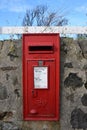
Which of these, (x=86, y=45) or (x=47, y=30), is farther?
(x=47, y=30)

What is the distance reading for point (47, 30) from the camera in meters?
7.12

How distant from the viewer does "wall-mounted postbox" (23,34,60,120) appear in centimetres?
646

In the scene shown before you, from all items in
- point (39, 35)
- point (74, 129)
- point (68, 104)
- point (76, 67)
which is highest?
point (39, 35)

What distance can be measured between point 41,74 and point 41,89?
0.80ft

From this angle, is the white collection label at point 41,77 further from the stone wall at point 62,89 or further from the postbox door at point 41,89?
the stone wall at point 62,89

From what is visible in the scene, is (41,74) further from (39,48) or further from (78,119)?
(78,119)

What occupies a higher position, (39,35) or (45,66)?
(39,35)

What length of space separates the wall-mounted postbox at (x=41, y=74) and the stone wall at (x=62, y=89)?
15cm

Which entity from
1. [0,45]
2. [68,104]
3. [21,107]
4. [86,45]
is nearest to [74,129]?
[68,104]

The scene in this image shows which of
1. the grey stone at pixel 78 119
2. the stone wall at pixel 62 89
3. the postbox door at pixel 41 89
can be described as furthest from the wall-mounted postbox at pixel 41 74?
the grey stone at pixel 78 119

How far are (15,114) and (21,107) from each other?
0.16 meters

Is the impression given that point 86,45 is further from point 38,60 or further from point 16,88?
point 16,88

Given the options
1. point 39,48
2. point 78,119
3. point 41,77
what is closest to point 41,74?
point 41,77

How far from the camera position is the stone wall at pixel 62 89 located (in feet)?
21.7
